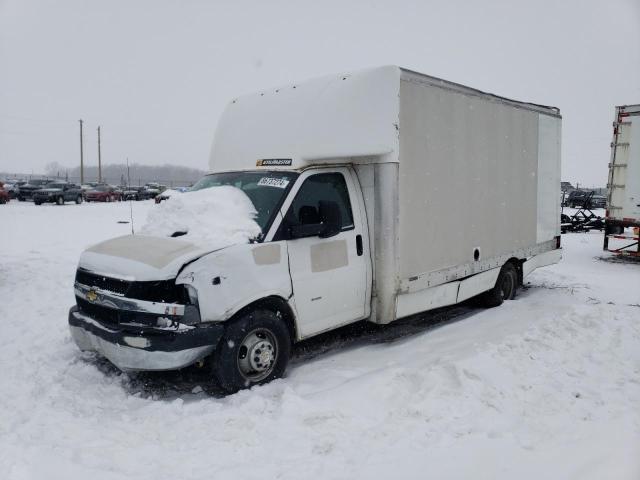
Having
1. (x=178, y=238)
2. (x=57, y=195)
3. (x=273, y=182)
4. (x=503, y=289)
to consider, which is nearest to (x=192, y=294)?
(x=178, y=238)

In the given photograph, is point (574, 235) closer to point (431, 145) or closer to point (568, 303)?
point (568, 303)

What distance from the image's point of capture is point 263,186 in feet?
18.3

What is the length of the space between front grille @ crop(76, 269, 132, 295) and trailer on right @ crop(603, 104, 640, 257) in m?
13.2

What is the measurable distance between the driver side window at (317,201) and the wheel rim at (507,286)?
376 cm

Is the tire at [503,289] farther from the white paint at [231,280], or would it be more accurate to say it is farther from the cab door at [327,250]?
the white paint at [231,280]

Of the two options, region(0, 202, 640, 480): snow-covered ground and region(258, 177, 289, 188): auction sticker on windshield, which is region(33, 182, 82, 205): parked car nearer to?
region(0, 202, 640, 480): snow-covered ground

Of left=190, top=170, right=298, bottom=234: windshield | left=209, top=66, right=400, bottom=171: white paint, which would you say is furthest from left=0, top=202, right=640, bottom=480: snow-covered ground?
left=209, top=66, right=400, bottom=171: white paint

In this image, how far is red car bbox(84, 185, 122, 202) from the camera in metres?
40.7

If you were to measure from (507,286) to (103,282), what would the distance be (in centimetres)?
629

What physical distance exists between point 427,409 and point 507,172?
4.83 metres

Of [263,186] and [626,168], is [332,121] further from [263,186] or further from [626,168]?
[626,168]

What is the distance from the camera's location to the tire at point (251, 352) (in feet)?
15.4

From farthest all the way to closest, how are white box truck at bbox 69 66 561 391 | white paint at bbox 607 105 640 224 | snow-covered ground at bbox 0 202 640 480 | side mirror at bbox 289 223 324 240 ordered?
white paint at bbox 607 105 640 224, side mirror at bbox 289 223 324 240, white box truck at bbox 69 66 561 391, snow-covered ground at bbox 0 202 640 480

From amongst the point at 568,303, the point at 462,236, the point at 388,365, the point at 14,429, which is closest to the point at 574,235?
the point at 568,303
